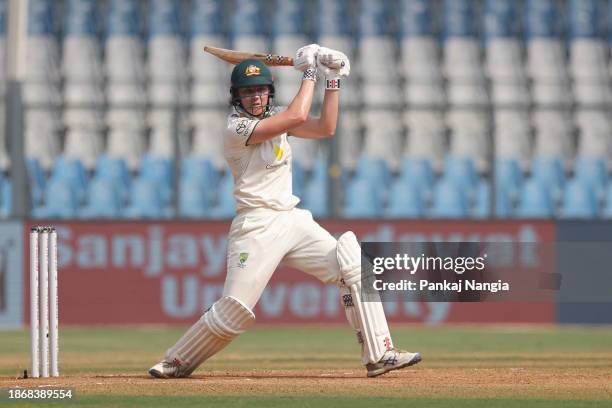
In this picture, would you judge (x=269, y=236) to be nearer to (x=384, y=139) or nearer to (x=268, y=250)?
(x=268, y=250)

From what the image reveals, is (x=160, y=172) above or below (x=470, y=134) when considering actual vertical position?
below

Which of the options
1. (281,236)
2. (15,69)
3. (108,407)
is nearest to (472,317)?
(15,69)

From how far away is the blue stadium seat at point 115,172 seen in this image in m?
17.5

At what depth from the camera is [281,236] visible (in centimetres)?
857

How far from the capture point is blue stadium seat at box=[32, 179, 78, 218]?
16859 millimetres

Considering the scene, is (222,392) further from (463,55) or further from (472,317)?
(463,55)

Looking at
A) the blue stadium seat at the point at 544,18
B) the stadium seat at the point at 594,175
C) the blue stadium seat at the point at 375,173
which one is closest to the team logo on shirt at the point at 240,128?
the blue stadium seat at the point at 375,173

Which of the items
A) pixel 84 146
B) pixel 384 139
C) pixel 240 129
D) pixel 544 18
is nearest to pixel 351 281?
pixel 240 129

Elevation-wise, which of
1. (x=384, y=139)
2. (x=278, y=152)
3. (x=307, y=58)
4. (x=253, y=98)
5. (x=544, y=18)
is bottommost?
(x=278, y=152)

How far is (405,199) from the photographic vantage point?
17.7 metres

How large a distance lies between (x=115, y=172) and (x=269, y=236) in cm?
942

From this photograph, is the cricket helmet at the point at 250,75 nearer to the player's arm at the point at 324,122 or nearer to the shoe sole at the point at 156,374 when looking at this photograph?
the player's arm at the point at 324,122

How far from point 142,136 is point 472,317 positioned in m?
5.17

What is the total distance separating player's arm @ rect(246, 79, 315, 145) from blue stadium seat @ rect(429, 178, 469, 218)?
30.9ft
